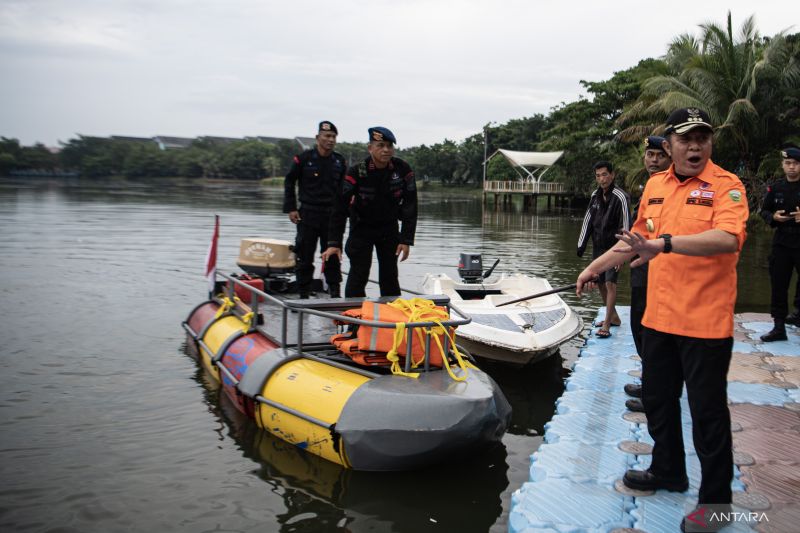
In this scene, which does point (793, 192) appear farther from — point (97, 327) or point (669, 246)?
point (97, 327)

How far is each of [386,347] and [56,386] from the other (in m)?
4.14

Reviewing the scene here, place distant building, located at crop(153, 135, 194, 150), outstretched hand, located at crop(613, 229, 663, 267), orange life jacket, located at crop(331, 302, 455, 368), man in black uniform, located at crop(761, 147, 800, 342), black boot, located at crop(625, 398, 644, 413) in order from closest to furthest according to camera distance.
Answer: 1. outstretched hand, located at crop(613, 229, 663, 267)
2. orange life jacket, located at crop(331, 302, 455, 368)
3. black boot, located at crop(625, 398, 644, 413)
4. man in black uniform, located at crop(761, 147, 800, 342)
5. distant building, located at crop(153, 135, 194, 150)

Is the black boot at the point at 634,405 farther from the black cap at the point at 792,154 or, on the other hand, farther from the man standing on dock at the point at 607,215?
the black cap at the point at 792,154

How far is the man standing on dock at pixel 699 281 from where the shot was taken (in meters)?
3.18

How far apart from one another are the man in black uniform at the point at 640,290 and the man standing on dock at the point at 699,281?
1.68 m

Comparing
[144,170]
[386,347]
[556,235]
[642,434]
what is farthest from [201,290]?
[144,170]

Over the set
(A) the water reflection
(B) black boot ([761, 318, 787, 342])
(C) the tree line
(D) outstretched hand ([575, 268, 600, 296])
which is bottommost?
(A) the water reflection

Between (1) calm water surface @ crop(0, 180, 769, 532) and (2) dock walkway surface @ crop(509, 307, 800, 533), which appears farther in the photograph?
(1) calm water surface @ crop(0, 180, 769, 532)

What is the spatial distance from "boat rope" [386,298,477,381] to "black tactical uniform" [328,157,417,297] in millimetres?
1154

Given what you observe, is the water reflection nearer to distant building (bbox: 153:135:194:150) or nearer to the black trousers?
the black trousers

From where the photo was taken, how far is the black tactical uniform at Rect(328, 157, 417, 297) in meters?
6.50

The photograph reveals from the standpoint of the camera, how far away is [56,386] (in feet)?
23.3

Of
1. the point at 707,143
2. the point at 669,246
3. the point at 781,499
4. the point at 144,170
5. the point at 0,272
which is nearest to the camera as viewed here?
the point at 669,246

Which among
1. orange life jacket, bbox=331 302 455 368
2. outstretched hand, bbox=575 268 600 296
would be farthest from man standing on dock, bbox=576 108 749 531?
orange life jacket, bbox=331 302 455 368
